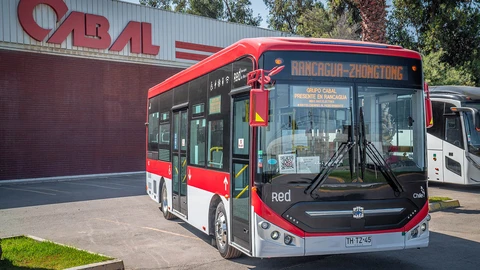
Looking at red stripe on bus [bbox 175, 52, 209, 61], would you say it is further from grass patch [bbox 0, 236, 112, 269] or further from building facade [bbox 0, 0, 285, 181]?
grass patch [bbox 0, 236, 112, 269]

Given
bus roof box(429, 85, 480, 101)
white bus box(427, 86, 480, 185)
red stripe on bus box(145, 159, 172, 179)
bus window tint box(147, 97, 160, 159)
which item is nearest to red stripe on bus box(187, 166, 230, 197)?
red stripe on bus box(145, 159, 172, 179)

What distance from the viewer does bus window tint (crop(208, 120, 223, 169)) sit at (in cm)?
827

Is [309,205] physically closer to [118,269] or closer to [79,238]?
[118,269]

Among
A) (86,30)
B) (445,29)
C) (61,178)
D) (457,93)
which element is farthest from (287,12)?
(457,93)

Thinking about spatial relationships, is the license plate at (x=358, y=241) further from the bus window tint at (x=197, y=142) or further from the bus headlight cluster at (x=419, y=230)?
the bus window tint at (x=197, y=142)

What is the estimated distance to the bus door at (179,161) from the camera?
1058cm

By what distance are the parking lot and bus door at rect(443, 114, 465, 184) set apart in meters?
0.62

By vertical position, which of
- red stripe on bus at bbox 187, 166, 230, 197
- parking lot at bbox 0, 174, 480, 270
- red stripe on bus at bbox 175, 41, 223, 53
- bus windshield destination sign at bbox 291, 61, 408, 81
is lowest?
parking lot at bbox 0, 174, 480, 270

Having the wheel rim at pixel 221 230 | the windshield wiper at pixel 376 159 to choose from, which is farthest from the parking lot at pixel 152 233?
the windshield wiper at pixel 376 159

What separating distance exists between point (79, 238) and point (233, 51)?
5346 millimetres

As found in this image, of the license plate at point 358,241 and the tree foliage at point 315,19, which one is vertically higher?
the tree foliage at point 315,19

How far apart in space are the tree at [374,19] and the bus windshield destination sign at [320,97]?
10.8 metres

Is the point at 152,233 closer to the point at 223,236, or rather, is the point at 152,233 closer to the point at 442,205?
the point at 223,236

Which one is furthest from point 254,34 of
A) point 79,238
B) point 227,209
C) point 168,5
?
point 168,5
